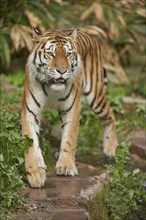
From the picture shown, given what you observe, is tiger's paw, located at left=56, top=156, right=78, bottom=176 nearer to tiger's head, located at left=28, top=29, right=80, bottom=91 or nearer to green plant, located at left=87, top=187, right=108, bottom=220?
green plant, located at left=87, top=187, right=108, bottom=220

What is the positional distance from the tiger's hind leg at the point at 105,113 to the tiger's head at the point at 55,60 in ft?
3.77

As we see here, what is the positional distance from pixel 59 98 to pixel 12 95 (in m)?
2.11

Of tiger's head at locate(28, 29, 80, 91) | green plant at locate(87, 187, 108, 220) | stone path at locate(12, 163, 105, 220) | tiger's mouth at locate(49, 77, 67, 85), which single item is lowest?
green plant at locate(87, 187, 108, 220)

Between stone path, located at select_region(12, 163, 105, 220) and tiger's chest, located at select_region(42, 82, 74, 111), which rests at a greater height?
tiger's chest, located at select_region(42, 82, 74, 111)

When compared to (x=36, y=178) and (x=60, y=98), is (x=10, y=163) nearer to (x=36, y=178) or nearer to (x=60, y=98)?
(x=36, y=178)

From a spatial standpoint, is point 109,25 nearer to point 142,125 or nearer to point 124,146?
point 142,125

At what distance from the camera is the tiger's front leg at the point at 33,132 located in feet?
21.2

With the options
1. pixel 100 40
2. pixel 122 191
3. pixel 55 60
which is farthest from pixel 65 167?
pixel 100 40

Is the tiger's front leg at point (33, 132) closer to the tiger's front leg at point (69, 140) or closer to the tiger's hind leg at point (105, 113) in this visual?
the tiger's front leg at point (69, 140)

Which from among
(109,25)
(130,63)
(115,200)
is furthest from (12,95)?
(130,63)

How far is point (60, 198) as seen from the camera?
20.0ft

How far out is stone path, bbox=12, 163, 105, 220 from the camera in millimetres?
5742

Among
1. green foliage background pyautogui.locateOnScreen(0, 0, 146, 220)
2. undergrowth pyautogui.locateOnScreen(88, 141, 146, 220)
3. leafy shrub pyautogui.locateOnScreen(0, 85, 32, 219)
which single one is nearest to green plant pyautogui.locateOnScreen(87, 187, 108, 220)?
undergrowth pyautogui.locateOnScreen(88, 141, 146, 220)

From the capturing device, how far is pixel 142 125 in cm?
980
